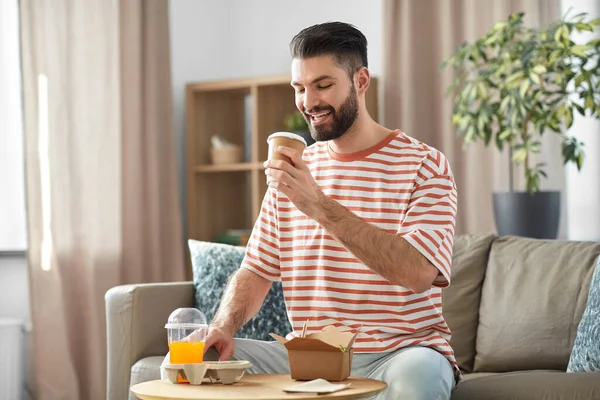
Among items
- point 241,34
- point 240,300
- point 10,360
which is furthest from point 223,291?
point 241,34

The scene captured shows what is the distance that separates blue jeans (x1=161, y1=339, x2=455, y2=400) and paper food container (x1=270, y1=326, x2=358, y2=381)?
112 mm

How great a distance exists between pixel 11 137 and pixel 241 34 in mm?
1585

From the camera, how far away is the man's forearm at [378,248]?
1833mm

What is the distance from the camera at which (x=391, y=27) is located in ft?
14.1

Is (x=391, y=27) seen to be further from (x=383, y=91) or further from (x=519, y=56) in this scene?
(x=519, y=56)

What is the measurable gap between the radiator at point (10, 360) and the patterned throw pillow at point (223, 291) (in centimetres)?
95

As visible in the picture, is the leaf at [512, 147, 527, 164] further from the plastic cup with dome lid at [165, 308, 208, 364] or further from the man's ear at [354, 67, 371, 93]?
the plastic cup with dome lid at [165, 308, 208, 364]

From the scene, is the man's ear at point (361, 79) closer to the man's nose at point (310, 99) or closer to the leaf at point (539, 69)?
the man's nose at point (310, 99)

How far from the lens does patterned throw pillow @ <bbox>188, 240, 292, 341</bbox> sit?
3012mm

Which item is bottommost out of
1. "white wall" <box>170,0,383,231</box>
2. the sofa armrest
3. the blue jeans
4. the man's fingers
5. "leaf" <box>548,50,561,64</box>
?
the sofa armrest

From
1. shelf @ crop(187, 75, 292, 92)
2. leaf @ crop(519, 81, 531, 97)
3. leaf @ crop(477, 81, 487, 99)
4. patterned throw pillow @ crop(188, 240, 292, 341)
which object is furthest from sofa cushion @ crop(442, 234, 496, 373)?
shelf @ crop(187, 75, 292, 92)

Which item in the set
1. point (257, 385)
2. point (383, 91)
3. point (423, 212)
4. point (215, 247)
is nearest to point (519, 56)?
point (383, 91)

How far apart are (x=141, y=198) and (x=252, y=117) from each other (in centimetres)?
72

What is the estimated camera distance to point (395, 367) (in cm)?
181
